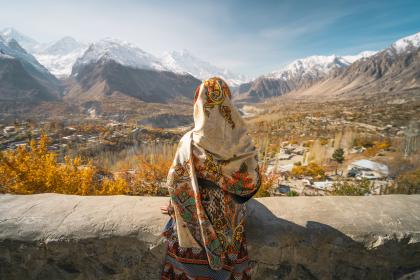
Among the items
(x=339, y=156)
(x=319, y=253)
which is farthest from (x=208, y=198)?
(x=339, y=156)

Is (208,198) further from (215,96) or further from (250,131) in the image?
(250,131)

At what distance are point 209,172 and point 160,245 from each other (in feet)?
2.12

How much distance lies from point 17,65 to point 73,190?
547ft

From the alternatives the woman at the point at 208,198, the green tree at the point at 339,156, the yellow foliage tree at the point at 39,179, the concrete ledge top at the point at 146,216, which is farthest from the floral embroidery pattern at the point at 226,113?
the green tree at the point at 339,156

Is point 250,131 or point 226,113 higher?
point 226,113

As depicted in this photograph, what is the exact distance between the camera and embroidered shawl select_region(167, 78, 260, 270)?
180cm

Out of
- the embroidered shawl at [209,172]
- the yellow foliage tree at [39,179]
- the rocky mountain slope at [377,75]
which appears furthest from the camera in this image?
the rocky mountain slope at [377,75]

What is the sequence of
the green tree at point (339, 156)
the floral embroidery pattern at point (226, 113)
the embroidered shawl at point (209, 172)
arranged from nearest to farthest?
the embroidered shawl at point (209, 172), the floral embroidery pattern at point (226, 113), the green tree at point (339, 156)

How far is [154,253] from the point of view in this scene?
197cm

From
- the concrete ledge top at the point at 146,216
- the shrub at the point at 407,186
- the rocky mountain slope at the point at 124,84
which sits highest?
the rocky mountain slope at the point at 124,84

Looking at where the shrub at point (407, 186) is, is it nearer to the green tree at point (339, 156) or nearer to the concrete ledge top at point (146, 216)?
the concrete ledge top at point (146, 216)

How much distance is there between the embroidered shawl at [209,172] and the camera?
5.92ft

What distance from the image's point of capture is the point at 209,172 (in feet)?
6.22

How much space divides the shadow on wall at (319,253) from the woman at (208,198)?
0.17m
